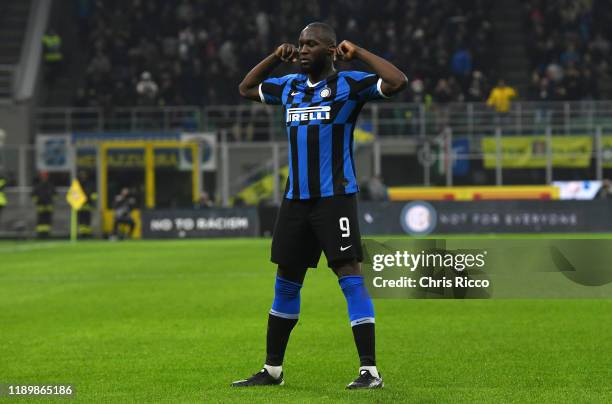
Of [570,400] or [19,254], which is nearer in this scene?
[570,400]

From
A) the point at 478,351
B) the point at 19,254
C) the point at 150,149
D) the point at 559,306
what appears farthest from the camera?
the point at 150,149

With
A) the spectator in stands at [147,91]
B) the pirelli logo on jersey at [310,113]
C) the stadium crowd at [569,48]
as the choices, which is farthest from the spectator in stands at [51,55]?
the pirelli logo on jersey at [310,113]

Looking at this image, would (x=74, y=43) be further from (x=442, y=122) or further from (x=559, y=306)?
(x=559, y=306)

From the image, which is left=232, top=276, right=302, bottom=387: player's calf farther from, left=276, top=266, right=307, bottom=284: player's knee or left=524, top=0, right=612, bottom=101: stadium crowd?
left=524, top=0, right=612, bottom=101: stadium crowd

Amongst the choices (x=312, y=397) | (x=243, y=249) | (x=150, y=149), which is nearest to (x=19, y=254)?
(x=243, y=249)

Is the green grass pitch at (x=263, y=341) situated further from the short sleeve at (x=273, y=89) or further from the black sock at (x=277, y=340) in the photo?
the short sleeve at (x=273, y=89)

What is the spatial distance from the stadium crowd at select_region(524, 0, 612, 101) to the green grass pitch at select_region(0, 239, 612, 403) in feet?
73.4

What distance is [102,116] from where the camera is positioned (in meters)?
38.9

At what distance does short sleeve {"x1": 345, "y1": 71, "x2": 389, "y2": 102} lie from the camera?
24.7ft

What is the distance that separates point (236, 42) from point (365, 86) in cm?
3434

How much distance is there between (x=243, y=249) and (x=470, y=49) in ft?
53.3

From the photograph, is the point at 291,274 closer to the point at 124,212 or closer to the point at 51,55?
the point at 124,212

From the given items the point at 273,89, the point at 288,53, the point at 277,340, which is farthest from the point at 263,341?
the point at 288,53

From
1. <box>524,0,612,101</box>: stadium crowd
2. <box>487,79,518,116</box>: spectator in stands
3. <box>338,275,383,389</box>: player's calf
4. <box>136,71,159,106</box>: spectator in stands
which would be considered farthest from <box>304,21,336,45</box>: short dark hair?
<box>136,71,159,106</box>: spectator in stands
